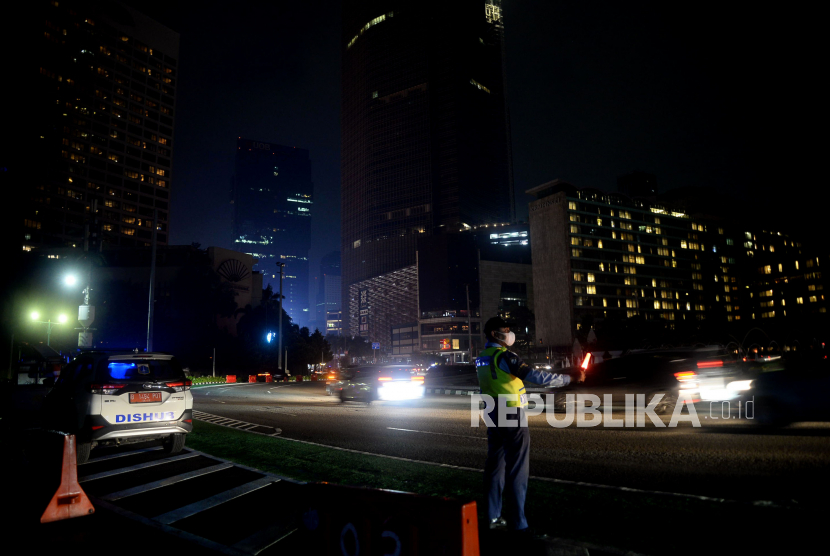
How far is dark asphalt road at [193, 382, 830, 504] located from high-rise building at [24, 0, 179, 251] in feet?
398

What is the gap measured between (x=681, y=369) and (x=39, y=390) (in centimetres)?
2123

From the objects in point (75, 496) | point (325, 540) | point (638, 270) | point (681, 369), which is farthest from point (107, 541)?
point (638, 270)

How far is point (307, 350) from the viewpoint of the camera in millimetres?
71188

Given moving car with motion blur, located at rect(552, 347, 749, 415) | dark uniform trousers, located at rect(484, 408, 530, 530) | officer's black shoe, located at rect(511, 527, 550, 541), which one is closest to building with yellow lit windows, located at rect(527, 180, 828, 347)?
moving car with motion blur, located at rect(552, 347, 749, 415)

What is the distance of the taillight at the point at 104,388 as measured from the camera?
805 centimetres

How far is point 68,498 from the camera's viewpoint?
554 cm

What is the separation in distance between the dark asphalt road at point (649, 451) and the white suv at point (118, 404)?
2.93 metres

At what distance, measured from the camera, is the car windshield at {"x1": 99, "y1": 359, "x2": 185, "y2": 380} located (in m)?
8.43

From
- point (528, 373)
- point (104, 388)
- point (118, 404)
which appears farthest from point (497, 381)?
point (104, 388)

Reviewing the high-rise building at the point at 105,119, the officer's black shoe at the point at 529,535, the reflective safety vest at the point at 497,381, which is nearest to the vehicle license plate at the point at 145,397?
the reflective safety vest at the point at 497,381

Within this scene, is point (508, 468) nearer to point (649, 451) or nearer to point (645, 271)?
point (649, 451)

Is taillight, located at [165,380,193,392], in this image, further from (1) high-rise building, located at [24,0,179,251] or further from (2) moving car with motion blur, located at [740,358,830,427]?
(1) high-rise building, located at [24,0,179,251]

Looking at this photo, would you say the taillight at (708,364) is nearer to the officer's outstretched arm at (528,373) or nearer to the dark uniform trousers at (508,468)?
the officer's outstretched arm at (528,373)

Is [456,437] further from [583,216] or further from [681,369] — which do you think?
[583,216]
